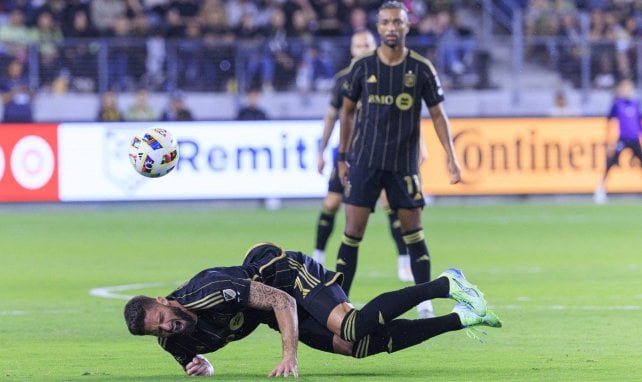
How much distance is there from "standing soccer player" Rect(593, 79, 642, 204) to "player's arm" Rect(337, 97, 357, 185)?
12.3 metres

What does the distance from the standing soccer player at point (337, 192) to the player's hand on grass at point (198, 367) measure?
4.59 m

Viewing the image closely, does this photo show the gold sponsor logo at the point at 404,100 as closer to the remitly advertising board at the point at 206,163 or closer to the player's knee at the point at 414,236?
the player's knee at the point at 414,236

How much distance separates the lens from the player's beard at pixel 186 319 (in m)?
7.78

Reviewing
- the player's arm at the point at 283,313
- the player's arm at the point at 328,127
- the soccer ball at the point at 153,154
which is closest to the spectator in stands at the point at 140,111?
the player's arm at the point at 328,127

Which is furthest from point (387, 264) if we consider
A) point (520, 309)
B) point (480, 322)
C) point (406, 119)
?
point (480, 322)

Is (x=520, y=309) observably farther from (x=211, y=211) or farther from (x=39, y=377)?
(x=211, y=211)

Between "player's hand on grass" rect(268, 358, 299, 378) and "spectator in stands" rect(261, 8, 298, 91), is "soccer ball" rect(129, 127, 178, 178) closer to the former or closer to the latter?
"player's hand on grass" rect(268, 358, 299, 378)

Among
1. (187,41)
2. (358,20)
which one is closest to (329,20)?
(358,20)

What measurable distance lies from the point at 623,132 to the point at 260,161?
19.6ft

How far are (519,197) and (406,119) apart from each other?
46.1 feet

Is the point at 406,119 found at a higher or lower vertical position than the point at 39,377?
higher

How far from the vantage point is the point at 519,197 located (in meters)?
24.5

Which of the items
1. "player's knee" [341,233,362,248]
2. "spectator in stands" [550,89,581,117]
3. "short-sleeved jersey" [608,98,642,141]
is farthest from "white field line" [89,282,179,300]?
"spectator in stands" [550,89,581,117]

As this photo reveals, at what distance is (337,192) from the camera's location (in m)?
13.6
